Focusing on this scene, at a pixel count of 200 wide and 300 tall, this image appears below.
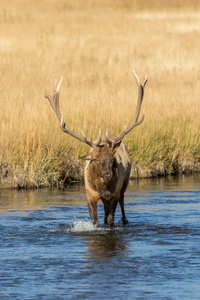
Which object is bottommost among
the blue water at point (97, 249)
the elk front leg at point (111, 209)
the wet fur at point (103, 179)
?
the blue water at point (97, 249)

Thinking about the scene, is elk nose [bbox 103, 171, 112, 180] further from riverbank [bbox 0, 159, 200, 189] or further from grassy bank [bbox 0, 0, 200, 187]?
grassy bank [bbox 0, 0, 200, 187]

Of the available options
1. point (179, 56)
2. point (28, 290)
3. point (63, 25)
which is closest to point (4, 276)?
point (28, 290)

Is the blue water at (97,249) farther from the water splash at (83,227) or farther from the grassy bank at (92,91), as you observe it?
the grassy bank at (92,91)

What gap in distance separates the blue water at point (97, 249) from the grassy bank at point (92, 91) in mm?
1529

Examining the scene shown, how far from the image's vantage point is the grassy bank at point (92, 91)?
1564 centimetres

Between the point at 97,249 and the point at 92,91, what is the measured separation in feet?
38.5

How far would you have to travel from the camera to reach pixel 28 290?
7.55 metres

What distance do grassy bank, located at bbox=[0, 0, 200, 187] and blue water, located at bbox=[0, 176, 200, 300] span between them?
5.02 ft

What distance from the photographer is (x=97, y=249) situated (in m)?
9.55

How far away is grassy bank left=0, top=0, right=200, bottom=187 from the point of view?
616 inches

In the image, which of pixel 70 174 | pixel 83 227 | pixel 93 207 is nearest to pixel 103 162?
pixel 93 207

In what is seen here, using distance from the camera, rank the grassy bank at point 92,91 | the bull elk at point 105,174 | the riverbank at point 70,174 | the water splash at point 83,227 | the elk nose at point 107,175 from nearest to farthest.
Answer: the elk nose at point 107,175
the bull elk at point 105,174
the water splash at point 83,227
the riverbank at point 70,174
the grassy bank at point 92,91

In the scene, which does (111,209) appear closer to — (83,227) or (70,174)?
(83,227)

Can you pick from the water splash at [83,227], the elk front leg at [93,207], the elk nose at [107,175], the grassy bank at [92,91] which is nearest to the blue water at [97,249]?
the water splash at [83,227]
